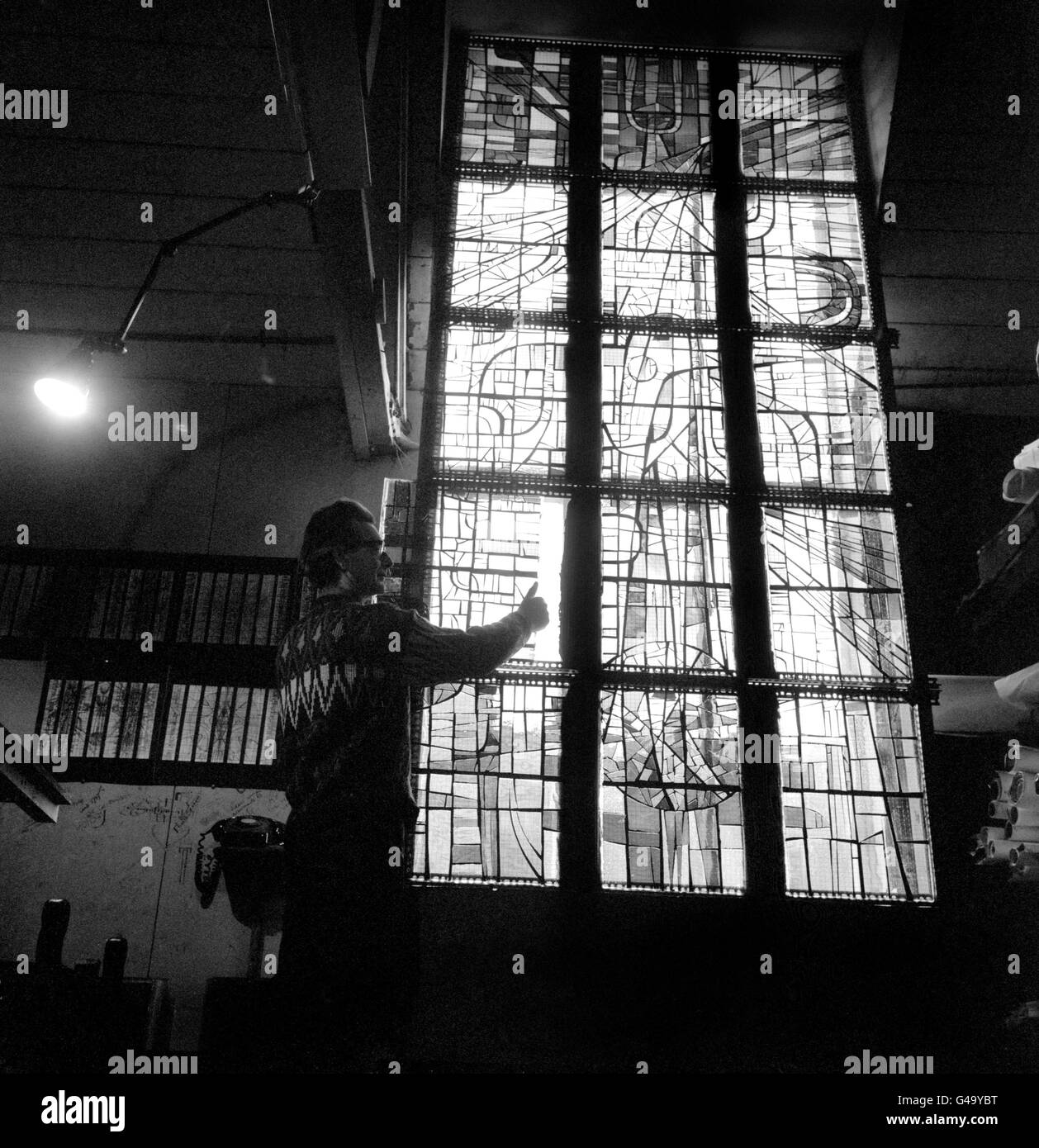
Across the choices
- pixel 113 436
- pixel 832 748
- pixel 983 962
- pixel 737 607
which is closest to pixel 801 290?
pixel 737 607

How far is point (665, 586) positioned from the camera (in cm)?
393

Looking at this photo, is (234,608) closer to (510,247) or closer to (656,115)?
(510,247)

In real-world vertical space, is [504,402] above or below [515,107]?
Result: below

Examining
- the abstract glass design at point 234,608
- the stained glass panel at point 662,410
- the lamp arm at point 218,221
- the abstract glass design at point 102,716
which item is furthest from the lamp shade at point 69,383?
the stained glass panel at point 662,410

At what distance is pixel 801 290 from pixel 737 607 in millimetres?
A: 1612

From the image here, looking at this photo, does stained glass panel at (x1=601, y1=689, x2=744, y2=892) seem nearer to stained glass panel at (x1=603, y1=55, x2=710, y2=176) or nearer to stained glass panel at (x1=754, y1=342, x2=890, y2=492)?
stained glass panel at (x1=754, y1=342, x2=890, y2=492)

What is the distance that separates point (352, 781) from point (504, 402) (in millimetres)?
2271

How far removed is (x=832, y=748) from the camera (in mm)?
3703

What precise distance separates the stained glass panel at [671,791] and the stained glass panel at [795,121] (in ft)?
8.89

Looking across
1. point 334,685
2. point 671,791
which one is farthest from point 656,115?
point 334,685

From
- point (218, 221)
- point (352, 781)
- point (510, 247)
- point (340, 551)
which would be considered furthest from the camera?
point (510, 247)

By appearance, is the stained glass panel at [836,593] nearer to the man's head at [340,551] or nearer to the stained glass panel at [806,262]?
the stained glass panel at [806,262]

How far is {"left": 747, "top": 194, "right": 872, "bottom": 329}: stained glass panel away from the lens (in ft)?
14.9

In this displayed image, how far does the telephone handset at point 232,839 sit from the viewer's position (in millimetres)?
3100
